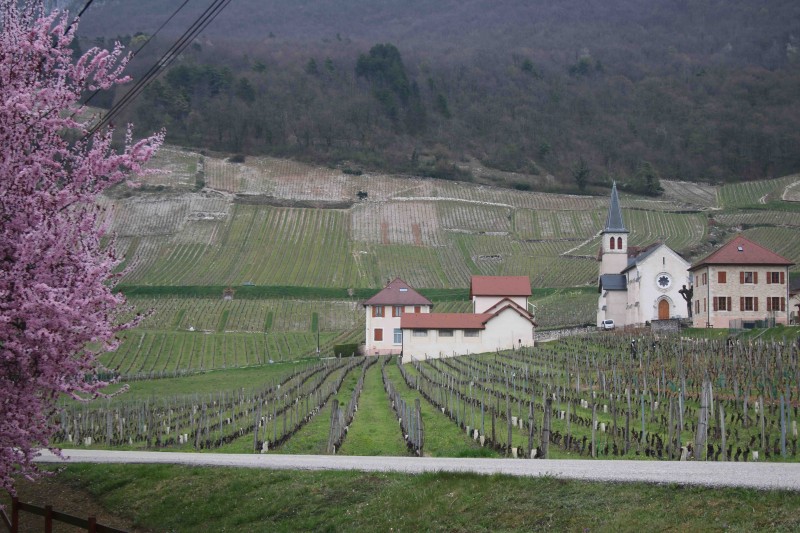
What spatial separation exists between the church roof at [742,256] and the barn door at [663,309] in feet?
35.6

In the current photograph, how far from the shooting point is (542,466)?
58.0 feet

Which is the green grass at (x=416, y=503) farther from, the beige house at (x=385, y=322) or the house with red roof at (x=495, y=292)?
the house with red roof at (x=495, y=292)

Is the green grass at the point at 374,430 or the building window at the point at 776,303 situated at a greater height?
the building window at the point at 776,303

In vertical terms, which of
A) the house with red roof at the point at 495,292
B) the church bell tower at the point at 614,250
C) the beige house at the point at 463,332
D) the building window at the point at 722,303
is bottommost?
the beige house at the point at 463,332

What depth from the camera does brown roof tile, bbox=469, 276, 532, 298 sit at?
6875 centimetres

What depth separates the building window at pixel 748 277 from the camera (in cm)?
5947

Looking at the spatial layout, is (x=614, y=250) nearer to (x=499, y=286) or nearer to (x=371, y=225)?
(x=499, y=286)

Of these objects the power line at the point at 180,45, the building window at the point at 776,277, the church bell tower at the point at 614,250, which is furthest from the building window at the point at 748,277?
the power line at the point at 180,45

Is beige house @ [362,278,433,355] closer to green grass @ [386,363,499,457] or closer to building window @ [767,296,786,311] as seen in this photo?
building window @ [767,296,786,311]

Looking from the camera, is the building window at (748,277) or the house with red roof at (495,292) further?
the house with red roof at (495,292)

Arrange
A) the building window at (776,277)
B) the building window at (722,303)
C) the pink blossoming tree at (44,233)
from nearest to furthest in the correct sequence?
the pink blossoming tree at (44,233) → the building window at (722,303) → the building window at (776,277)

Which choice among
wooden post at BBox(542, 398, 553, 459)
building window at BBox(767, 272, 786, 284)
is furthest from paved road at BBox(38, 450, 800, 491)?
building window at BBox(767, 272, 786, 284)

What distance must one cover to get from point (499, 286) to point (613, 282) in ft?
41.1

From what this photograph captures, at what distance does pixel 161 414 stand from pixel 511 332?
Answer: 2744 cm
